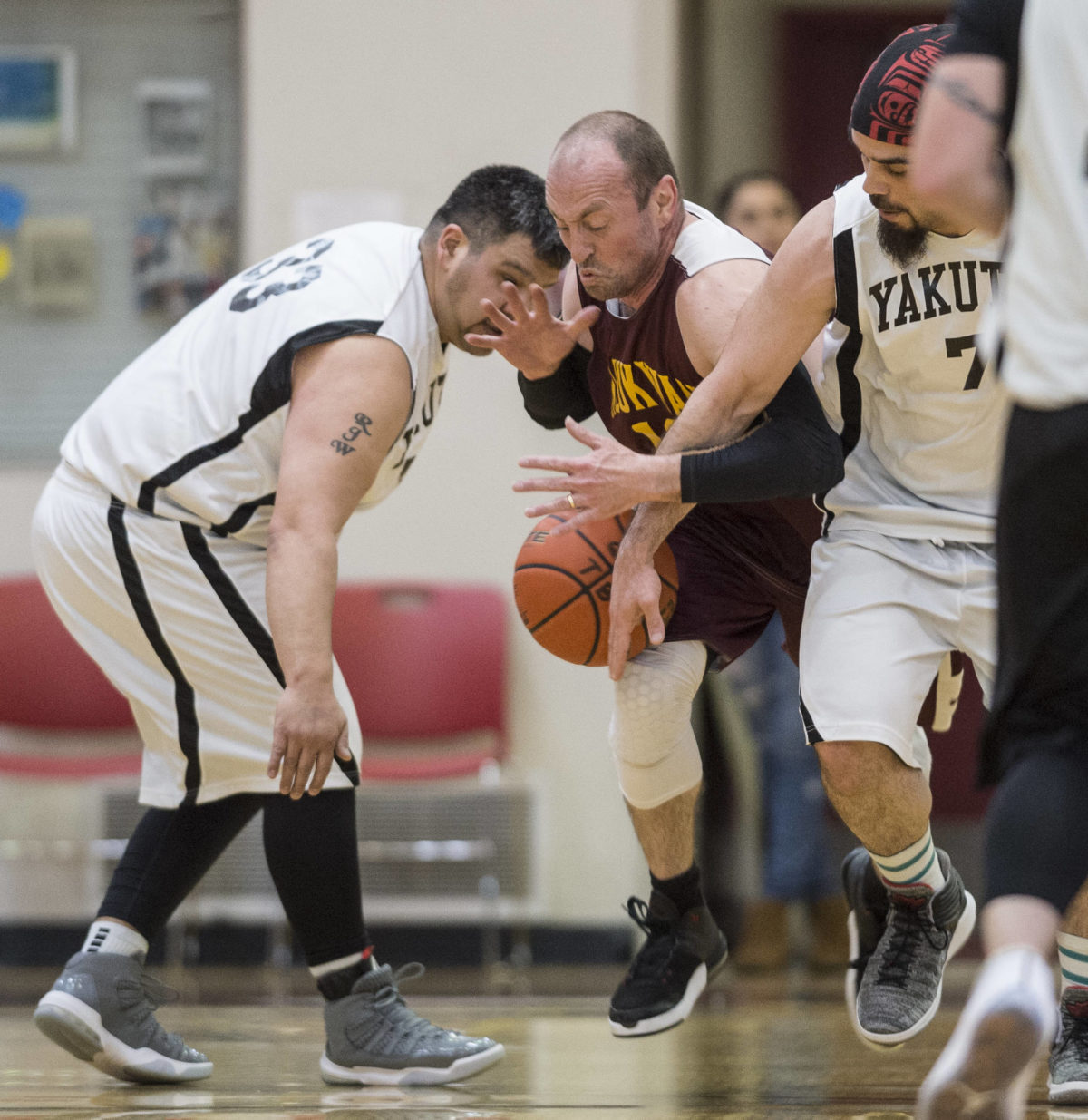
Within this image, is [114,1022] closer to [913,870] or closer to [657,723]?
[657,723]

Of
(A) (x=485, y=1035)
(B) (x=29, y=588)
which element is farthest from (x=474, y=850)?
(B) (x=29, y=588)

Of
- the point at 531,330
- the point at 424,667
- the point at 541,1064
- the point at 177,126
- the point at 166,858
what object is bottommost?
the point at 541,1064

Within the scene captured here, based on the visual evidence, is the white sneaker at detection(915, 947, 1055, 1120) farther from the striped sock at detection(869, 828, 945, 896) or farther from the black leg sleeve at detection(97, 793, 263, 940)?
the black leg sleeve at detection(97, 793, 263, 940)

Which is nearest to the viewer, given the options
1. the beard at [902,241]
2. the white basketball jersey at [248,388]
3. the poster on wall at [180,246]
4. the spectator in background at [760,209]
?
the beard at [902,241]

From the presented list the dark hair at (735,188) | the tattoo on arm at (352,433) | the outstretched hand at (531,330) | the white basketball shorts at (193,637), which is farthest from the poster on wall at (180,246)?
the tattoo on arm at (352,433)

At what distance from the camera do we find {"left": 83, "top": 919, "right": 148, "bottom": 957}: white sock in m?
2.99

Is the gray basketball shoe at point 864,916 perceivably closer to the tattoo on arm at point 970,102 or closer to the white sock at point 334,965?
the white sock at point 334,965

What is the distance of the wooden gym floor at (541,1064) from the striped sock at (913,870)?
36 centimetres

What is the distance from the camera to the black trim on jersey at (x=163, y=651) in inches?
118

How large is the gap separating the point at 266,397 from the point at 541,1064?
56.7 inches

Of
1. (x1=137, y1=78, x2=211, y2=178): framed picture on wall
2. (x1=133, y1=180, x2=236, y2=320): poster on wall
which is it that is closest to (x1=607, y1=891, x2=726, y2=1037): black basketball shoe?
(x1=133, y1=180, x2=236, y2=320): poster on wall

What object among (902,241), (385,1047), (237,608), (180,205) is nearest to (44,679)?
(180,205)

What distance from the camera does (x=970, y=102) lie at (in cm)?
181

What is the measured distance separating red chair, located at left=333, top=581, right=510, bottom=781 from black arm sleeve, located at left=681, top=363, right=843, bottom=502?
249 centimetres
